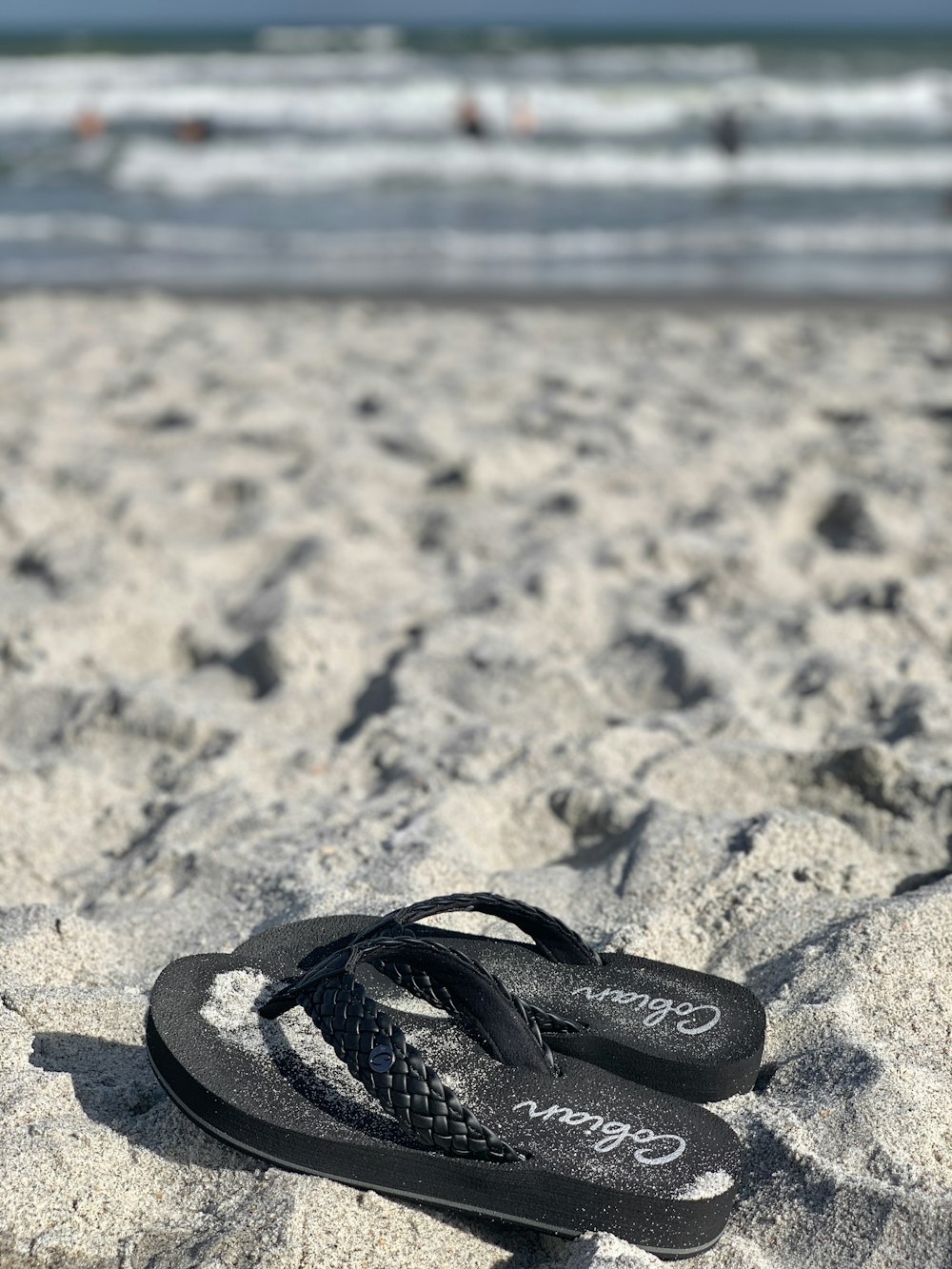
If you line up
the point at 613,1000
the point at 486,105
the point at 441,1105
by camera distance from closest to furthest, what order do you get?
the point at 441,1105 < the point at 613,1000 < the point at 486,105

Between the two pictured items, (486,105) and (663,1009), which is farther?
(486,105)

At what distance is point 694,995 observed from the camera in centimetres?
141

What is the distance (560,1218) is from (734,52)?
1768 centimetres

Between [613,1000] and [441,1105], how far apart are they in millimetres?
315

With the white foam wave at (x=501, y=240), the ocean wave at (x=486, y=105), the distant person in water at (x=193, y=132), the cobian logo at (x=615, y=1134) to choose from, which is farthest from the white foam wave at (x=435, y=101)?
the cobian logo at (x=615, y=1134)

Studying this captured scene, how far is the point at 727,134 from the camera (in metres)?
10.7

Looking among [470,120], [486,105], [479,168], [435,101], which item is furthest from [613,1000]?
[435,101]

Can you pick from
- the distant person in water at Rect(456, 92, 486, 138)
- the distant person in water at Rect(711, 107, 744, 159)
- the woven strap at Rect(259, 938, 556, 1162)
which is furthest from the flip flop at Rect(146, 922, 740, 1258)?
the distant person in water at Rect(456, 92, 486, 138)

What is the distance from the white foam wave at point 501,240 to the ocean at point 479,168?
3cm

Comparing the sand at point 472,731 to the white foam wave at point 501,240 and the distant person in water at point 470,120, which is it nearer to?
the white foam wave at point 501,240

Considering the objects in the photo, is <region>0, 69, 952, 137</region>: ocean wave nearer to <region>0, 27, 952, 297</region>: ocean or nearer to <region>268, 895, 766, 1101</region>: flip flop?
<region>0, 27, 952, 297</region>: ocean

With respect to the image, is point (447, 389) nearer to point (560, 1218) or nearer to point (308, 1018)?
point (308, 1018)

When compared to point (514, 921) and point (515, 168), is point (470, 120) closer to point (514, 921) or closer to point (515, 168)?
point (515, 168)

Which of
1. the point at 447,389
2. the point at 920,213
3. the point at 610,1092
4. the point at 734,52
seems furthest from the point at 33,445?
the point at 734,52
